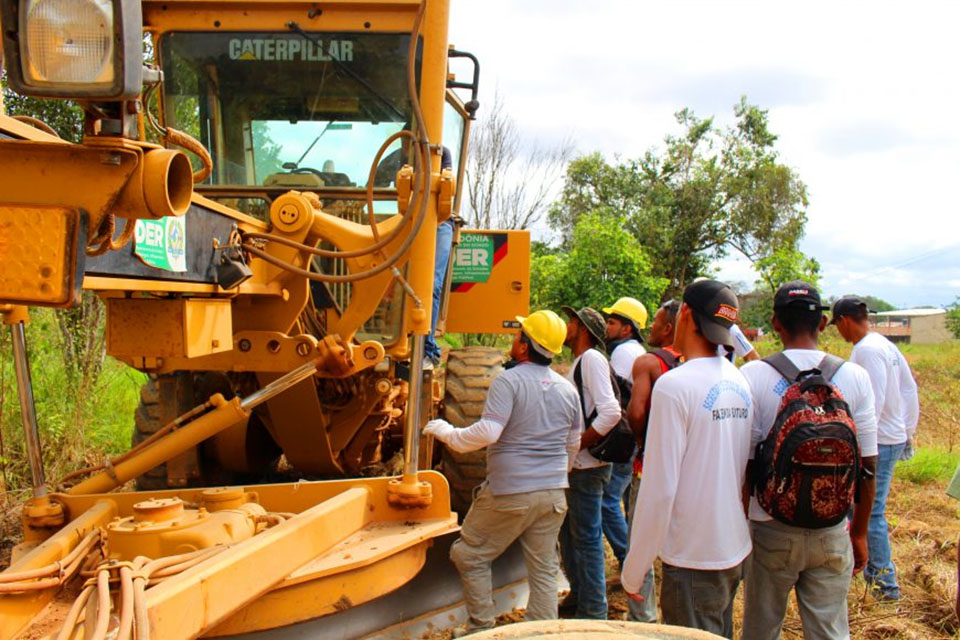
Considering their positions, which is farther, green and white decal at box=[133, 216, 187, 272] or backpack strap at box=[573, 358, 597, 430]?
backpack strap at box=[573, 358, 597, 430]

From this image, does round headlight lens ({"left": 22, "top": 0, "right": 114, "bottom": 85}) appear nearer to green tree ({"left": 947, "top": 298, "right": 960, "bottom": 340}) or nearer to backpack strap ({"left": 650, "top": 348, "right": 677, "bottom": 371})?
backpack strap ({"left": 650, "top": 348, "right": 677, "bottom": 371})

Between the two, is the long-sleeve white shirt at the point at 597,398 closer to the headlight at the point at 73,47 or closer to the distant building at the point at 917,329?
the headlight at the point at 73,47

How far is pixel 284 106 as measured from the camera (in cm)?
489

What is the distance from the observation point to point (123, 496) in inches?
137

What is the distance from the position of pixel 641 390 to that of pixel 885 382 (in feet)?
6.00

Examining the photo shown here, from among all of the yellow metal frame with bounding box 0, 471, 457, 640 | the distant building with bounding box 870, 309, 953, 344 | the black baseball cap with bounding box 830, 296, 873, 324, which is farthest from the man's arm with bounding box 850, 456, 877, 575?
the distant building with bounding box 870, 309, 953, 344

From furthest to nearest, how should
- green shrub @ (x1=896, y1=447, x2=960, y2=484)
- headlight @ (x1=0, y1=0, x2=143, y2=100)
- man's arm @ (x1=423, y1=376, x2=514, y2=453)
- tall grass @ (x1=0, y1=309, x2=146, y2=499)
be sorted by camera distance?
green shrub @ (x1=896, y1=447, x2=960, y2=484) → tall grass @ (x1=0, y1=309, x2=146, y2=499) → man's arm @ (x1=423, y1=376, x2=514, y2=453) → headlight @ (x1=0, y1=0, x2=143, y2=100)

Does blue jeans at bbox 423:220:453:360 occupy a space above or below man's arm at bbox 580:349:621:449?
above

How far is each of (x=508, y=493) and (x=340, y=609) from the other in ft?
3.36

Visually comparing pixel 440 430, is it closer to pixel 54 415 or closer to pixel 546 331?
pixel 546 331

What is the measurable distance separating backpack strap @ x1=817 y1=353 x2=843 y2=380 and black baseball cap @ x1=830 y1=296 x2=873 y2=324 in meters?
2.30

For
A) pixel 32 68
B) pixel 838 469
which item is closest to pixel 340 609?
pixel 838 469

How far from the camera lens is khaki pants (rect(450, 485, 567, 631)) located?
395 centimetres

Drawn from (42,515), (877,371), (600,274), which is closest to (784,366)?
(877,371)
